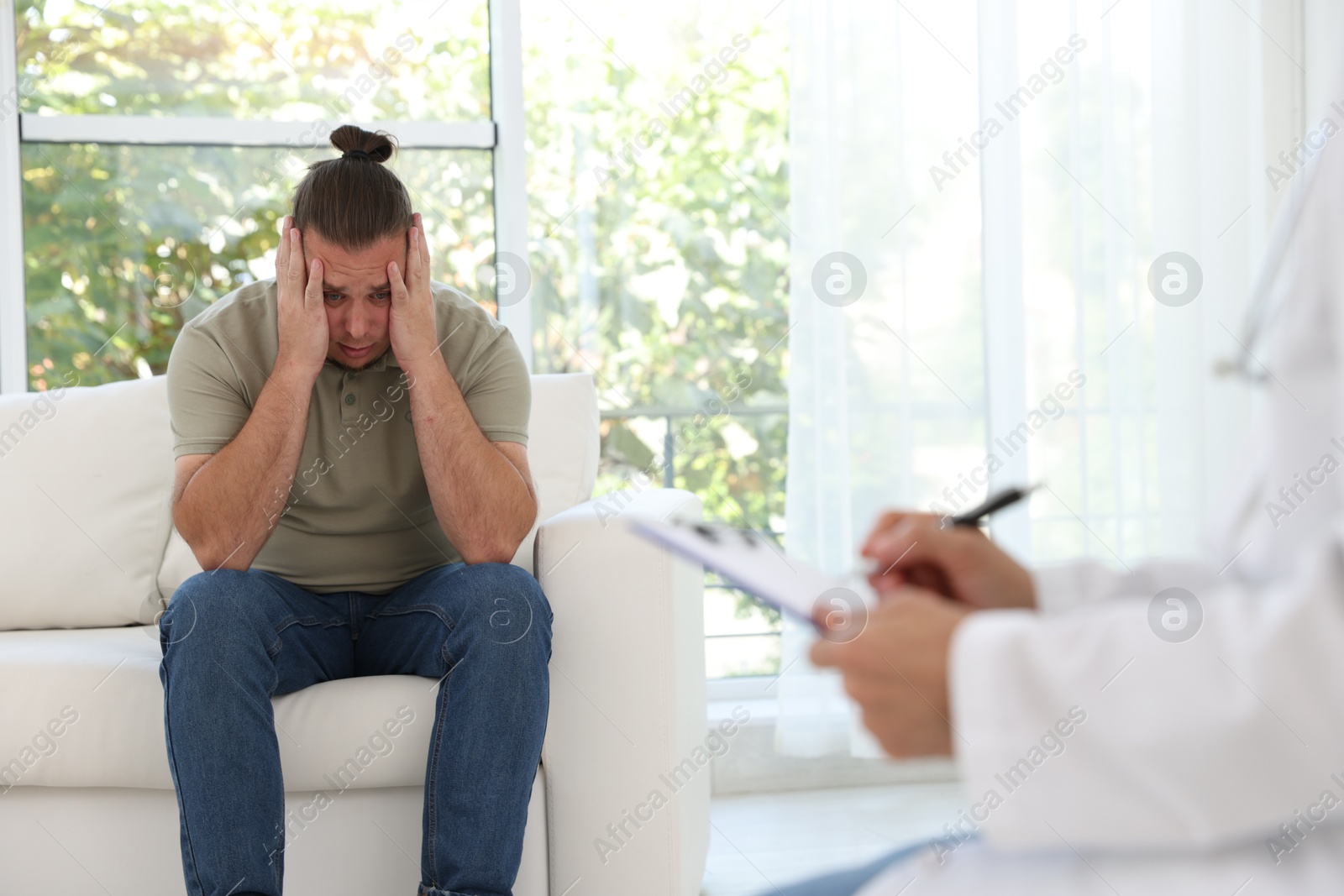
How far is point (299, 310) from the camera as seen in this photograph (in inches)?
63.8

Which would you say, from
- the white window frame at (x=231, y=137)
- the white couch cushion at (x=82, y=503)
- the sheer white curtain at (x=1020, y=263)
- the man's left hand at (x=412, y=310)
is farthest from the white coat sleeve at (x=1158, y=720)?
the white window frame at (x=231, y=137)

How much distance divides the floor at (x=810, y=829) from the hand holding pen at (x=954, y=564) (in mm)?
1226

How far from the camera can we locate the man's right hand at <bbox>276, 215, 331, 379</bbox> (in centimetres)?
161

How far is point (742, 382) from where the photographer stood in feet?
9.07

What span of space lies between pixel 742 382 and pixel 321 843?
1613 mm

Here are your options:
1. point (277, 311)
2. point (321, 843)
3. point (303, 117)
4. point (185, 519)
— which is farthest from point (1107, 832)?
point (303, 117)

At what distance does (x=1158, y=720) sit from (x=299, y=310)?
145 centimetres

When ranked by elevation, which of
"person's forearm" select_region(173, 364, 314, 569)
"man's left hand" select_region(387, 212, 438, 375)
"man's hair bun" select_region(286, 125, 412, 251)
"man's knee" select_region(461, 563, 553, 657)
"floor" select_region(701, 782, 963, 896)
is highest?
"man's hair bun" select_region(286, 125, 412, 251)

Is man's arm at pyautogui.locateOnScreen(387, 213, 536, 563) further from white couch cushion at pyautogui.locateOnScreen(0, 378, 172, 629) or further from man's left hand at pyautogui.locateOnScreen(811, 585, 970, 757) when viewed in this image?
man's left hand at pyautogui.locateOnScreen(811, 585, 970, 757)

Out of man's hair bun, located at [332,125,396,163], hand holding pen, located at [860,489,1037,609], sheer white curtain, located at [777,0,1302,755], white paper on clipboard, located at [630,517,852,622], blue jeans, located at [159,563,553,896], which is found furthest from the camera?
sheer white curtain, located at [777,0,1302,755]

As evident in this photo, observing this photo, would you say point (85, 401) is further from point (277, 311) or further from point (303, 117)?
point (303, 117)

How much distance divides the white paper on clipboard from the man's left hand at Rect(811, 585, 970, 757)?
3cm

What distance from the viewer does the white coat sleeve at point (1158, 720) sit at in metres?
0.41

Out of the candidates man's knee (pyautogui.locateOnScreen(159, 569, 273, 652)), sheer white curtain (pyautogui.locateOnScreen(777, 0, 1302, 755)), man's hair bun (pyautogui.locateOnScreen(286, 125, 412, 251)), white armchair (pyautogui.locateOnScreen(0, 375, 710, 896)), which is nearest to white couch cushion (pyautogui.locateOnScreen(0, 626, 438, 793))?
white armchair (pyautogui.locateOnScreen(0, 375, 710, 896))
